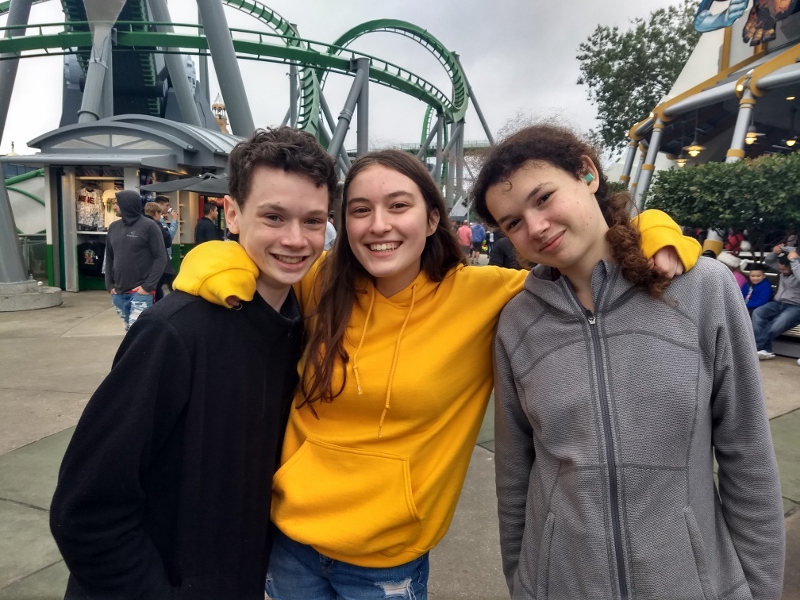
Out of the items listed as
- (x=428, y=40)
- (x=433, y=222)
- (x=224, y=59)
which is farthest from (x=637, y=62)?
(x=433, y=222)

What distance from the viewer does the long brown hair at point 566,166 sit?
1.42 meters

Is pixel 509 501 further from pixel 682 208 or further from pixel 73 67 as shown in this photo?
pixel 73 67

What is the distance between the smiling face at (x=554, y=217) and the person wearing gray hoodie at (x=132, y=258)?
609 cm

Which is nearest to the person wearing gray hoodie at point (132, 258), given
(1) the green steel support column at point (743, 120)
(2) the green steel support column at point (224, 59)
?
(2) the green steel support column at point (224, 59)

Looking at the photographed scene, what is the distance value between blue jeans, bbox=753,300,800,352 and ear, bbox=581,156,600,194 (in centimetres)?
678

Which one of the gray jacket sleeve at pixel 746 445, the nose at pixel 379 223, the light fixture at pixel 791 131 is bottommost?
the gray jacket sleeve at pixel 746 445

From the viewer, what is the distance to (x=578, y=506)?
139 cm

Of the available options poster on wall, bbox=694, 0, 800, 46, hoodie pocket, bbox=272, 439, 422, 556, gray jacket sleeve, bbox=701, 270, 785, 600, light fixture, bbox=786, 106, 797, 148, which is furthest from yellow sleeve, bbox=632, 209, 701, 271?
light fixture, bbox=786, 106, 797, 148

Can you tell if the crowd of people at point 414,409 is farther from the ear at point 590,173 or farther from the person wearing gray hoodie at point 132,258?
the person wearing gray hoodie at point 132,258

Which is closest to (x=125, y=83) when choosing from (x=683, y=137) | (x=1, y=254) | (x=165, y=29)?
(x=165, y=29)

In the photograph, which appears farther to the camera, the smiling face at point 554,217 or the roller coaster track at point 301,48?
the roller coaster track at point 301,48

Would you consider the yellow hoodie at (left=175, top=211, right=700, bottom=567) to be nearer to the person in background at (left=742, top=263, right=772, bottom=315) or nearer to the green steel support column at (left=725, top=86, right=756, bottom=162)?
the person in background at (left=742, top=263, right=772, bottom=315)

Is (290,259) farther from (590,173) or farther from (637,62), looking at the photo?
(637,62)

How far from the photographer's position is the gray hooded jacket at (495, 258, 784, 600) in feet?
4.40
